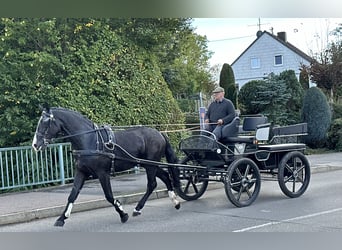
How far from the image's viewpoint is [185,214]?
26.5ft

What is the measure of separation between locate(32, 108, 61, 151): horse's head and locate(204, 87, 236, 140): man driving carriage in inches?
111

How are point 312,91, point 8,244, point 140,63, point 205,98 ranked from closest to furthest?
point 8,244, point 140,63, point 312,91, point 205,98

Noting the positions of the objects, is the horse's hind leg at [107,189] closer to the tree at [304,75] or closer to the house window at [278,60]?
the tree at [304,75]

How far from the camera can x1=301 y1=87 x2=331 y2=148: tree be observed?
1828 cm

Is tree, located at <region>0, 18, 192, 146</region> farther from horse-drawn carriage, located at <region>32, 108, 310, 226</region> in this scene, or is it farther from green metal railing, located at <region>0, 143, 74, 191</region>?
horse-drawn carriage, located at <region>32, 108, 310, 226</region>

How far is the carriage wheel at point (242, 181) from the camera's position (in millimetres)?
8359

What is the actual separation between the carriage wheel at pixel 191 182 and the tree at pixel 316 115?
9.86 meters

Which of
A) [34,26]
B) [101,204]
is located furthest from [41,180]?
[34,26]

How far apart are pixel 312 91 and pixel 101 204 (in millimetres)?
11711

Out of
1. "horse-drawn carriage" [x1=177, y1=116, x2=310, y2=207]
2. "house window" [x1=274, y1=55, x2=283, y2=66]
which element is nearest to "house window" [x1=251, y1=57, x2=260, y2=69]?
"house window" [x1=274, y1=55, x2=283, y2=66]

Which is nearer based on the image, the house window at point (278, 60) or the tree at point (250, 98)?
the tree at point (250, 98)

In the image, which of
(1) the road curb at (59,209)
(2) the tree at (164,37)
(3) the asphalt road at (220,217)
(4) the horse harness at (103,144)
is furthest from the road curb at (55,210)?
(2) the tree at (164,37)

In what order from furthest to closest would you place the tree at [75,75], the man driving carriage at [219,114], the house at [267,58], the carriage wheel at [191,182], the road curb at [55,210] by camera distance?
the house at [267,58] < the tree at [75,75] < the man driving carriage at [219,114] < the carriage wheel at [191,182] < the road curb at [55,210]
